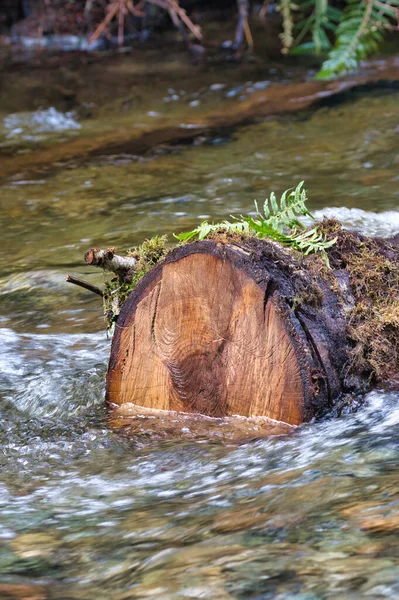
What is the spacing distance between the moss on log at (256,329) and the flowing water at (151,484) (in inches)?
6.3

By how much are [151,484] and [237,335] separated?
0.63 m

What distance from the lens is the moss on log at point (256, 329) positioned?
2.94 meters

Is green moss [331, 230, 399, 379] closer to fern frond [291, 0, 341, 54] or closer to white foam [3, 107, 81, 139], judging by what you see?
white foam [3, 107, 81, 139]

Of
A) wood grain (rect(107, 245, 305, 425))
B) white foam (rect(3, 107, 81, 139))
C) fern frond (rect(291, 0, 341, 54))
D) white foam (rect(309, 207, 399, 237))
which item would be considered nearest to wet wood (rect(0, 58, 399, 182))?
white foam (rect(3, 107, 81, 139))

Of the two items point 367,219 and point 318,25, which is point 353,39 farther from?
point 367,219

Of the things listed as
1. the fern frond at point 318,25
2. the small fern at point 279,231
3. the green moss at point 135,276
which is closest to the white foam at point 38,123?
the fern frond at point 318,25

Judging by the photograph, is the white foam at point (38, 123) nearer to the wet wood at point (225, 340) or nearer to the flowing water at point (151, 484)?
the flowing water at point (151, 484)

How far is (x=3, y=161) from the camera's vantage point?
8164 millimetres

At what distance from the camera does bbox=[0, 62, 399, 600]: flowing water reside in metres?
1.98

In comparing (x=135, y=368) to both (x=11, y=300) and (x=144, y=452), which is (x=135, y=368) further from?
(x=11, y=300)

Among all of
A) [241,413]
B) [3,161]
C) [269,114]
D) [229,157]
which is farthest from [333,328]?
[269,114]

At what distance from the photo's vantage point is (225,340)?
3096 millimetres

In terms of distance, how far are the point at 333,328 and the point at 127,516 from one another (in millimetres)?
1034

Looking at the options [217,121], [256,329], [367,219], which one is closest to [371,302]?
[256,329]
